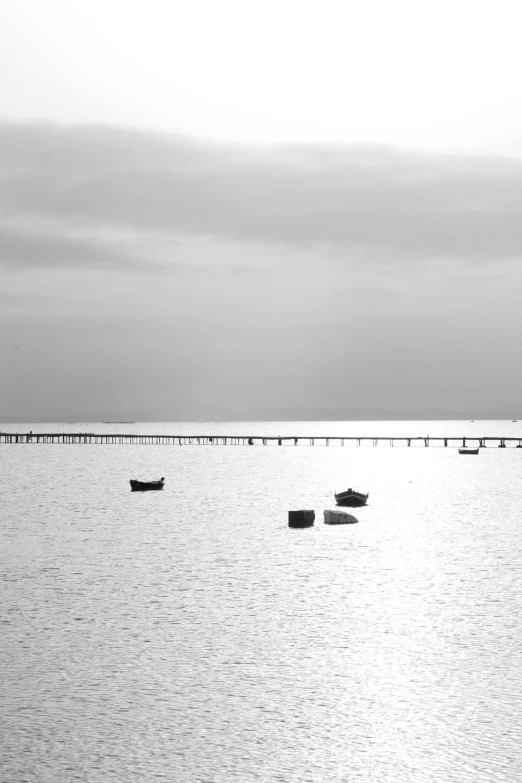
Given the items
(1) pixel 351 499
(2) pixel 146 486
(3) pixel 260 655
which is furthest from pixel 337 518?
(3) pixel 260 655

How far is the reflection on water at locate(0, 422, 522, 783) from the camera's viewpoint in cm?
1939

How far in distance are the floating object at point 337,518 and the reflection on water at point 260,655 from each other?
3799mm

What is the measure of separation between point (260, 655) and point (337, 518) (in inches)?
1750

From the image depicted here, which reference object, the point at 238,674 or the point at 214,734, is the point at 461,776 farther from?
the point at 238,674

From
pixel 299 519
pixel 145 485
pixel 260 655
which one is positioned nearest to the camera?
pixel 260 655

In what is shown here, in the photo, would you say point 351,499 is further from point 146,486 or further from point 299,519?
point 146,486

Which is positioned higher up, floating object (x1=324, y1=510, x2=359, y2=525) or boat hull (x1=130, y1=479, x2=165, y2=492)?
floating object (x1=324, y1=510, x2=359, y2=525)

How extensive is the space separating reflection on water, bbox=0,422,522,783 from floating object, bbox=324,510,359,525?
3799 millimetres

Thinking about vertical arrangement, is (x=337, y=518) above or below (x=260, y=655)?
below

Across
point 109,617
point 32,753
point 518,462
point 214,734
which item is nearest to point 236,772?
point 214,734

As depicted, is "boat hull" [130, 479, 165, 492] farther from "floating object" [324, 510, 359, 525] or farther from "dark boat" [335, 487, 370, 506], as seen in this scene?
"floating object" [324, 510, 359, 525]

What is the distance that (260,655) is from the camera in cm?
2841

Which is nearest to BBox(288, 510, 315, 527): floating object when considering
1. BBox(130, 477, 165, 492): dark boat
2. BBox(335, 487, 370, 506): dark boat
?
BBox(335, 487, 370, 506): dark boat

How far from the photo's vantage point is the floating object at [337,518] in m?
72.0
